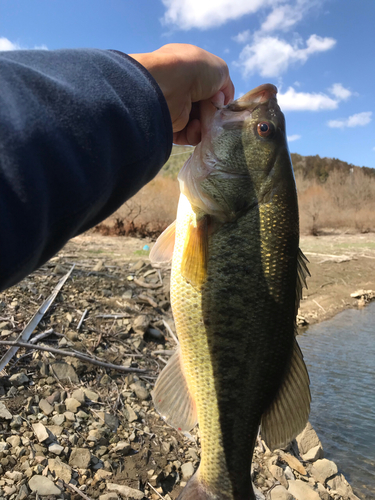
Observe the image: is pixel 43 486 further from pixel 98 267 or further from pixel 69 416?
pixel 98 267

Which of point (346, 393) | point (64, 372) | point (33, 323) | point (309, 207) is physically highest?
point (309, 207)

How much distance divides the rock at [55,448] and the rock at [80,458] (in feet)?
0.31

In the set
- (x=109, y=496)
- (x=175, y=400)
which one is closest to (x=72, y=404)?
(x=109, y=496)

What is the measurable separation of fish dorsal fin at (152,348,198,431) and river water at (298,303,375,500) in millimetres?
2815

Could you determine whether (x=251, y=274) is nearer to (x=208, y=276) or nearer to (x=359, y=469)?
(x=208, y=276)

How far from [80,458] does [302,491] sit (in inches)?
78.0

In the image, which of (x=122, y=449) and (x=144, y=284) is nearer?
(x=122, y=449)

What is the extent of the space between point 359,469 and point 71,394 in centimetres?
330

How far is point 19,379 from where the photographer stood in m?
3.46

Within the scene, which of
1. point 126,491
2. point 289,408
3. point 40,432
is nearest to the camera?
point 289,408

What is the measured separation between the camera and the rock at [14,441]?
2.86 m

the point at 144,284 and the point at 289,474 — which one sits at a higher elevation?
the point at 144,284

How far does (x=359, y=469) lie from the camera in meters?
Result: 4.26

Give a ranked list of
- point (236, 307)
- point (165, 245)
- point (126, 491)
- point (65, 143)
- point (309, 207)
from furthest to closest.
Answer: point (309, 207), point (126, 491), point (165, 245), point (236, 307), point (65, 143)
